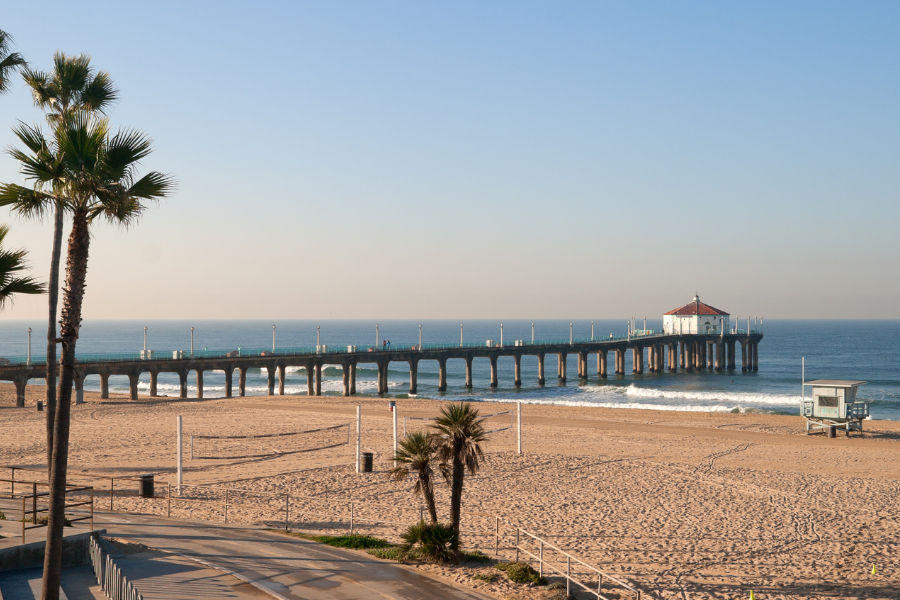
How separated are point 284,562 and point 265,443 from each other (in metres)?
20.7

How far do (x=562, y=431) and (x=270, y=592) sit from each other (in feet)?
97.5

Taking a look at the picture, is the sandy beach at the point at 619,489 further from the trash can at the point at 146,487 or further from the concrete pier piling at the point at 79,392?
the concrete pier piling at the point at 79,392

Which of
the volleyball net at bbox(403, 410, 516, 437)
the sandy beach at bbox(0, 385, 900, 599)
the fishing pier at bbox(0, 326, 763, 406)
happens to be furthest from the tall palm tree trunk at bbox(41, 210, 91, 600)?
the fishing pier at bbox(0, 326, 763, 406)

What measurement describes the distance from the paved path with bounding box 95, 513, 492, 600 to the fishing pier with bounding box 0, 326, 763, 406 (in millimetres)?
40288

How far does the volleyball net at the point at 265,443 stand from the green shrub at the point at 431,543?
663 inches

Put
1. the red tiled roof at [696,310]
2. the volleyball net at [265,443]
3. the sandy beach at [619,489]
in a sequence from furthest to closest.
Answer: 1. the red tiled roof at [696,310]
2. the volleyball net at [265,443]
3. the sandy beach at [619,489]

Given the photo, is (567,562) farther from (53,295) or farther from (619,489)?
(53,295)

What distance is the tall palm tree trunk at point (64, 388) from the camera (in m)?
10.4

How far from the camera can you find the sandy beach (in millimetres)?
16734

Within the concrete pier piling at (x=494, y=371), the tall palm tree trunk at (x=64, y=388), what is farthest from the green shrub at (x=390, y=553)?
the concrete pier piling at (x=494, y=371)

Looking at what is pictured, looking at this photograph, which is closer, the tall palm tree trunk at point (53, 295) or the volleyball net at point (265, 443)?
the tall palm tree trunk at point (53, 295)

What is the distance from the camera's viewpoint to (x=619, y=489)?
2508cm

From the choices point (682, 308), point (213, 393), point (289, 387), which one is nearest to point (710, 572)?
point (213, 393)

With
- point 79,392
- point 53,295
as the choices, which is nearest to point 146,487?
point 53,295
